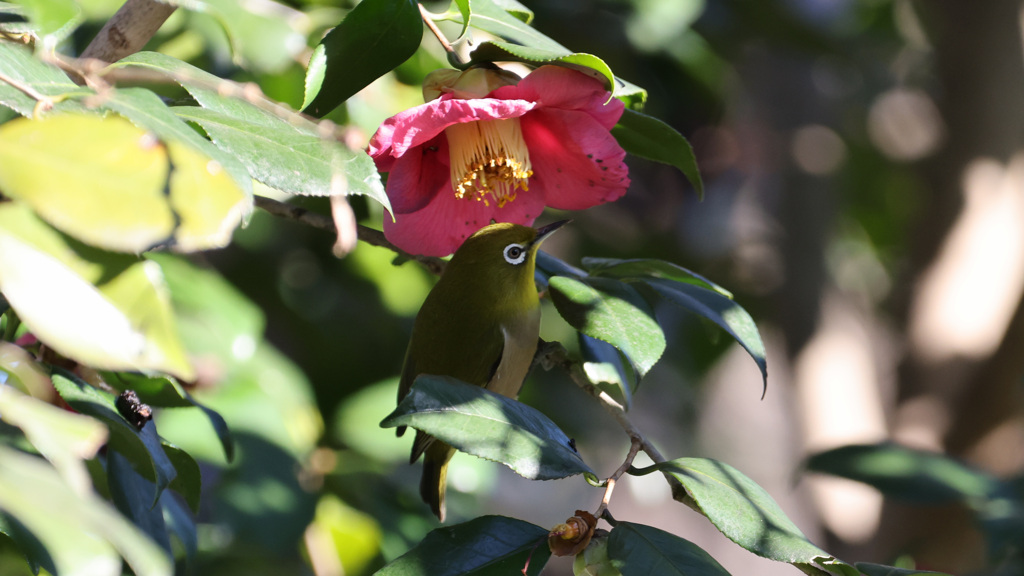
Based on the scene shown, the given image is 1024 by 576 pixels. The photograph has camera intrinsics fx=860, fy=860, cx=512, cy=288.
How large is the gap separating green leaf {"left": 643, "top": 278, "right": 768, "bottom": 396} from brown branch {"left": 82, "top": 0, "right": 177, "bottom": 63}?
0.40 m

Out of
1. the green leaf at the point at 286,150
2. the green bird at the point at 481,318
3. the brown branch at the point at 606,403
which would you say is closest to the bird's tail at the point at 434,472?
the green bird at the point at 481,318

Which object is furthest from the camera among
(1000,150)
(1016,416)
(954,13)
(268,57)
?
(954,13)

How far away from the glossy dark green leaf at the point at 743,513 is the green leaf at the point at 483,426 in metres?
0.07

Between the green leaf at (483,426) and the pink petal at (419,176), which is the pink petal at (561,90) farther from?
the green leaf at (483,426)

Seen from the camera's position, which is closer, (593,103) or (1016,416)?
(593,103)

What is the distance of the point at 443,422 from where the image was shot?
500mm

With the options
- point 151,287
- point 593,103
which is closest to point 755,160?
point 593,103

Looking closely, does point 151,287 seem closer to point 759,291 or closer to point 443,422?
point 443,422

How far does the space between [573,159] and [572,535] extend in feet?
1.00

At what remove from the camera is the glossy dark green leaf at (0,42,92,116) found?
368 mm

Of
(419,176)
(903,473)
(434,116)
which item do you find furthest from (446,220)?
(903,473)

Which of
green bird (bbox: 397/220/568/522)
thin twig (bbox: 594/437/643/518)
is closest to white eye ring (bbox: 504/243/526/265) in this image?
green bird (bbox: 397/220/568/522)

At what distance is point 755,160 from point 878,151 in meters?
0.39

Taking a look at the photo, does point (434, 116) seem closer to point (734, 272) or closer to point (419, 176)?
point (419, 176)
